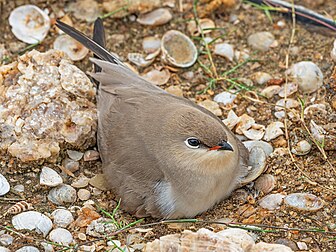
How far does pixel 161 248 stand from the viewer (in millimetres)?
3693

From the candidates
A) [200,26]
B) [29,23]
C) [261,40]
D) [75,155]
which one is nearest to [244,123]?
[261,40]

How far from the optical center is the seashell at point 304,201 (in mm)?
4109

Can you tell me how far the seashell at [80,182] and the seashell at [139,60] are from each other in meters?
1.09

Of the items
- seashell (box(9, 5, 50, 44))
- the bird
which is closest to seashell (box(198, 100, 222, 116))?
the bird

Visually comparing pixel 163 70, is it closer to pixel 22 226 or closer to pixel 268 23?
pixel 268 23

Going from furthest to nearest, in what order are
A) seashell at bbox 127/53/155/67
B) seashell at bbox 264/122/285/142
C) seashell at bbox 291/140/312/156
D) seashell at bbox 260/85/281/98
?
seashell at bbox 127/53/155/67
seashell at bbox 260/85/281/98
seashell at bbox 264/122/285/142
seashell at bbox 291/140/312/156

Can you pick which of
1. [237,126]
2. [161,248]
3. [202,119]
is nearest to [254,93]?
[237,126]

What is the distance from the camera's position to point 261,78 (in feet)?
16.7

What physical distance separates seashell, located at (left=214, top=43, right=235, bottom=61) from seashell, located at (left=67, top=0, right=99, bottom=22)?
94 centimetres

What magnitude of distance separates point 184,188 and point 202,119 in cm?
41

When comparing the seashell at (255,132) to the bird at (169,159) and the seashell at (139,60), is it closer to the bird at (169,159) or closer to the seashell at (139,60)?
the bird at (169,159)

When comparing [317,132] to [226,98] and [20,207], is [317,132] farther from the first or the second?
[20,207]

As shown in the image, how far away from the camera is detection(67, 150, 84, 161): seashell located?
14.9 ft

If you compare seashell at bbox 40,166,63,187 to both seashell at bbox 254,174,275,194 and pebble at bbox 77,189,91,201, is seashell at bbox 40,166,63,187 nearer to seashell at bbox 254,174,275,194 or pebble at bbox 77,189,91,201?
pebble at bbox 77,189,91,201
